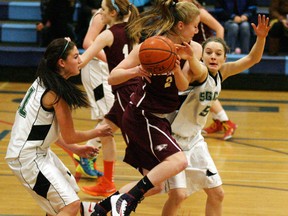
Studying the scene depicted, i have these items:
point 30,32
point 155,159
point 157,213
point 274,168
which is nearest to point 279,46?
point 30,32

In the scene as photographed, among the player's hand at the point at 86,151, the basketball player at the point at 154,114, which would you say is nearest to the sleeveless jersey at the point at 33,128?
the player's hand at the point at 86,151

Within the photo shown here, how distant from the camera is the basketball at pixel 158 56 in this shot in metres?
4.54

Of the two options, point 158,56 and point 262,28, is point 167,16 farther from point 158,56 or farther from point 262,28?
point 262,28

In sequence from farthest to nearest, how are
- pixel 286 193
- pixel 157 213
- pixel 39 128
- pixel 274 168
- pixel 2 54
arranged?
pixel 2 54 < pixel 274 168 < pixel 286 193 < pixel 157 213 < pixel 39 128

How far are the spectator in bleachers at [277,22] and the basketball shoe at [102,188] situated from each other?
5869 millimetres

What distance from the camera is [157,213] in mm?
5734

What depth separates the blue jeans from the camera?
1127 cm

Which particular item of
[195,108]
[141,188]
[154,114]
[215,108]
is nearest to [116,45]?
[195,108]

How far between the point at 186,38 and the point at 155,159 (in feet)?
2.83

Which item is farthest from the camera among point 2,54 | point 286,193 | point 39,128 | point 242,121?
point 2,54

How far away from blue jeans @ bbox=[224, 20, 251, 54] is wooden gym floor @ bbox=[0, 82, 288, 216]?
108 cm

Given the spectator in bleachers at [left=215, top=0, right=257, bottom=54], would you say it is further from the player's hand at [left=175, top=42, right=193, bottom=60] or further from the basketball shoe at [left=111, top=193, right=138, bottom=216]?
the basketball shoe at [left=111, top=193, right=138, bottom=216]

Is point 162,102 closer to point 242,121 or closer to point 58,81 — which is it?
point 58,81

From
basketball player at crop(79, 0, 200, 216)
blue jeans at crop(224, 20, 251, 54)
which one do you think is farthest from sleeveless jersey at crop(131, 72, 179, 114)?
blue jeans at crop(224, 20, 251, 54)
